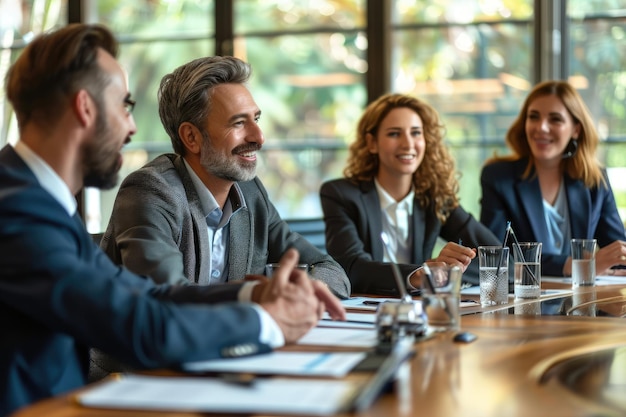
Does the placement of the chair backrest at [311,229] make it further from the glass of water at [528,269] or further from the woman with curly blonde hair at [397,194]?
the glass of water at [528,269]

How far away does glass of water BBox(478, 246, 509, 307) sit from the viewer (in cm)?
236

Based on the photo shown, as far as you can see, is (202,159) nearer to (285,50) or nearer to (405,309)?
(405,309)

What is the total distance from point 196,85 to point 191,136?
0.51 ft

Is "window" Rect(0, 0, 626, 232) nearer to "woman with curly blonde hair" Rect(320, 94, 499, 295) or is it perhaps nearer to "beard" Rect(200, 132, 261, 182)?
"woman with curly blonde hair" Rect(320, 94, 499, 295)

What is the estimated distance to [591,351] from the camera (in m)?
1.66

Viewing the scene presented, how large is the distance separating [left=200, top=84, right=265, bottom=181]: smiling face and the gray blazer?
92mm

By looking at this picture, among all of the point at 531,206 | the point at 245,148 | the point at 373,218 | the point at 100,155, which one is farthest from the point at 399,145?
the point at 100,155

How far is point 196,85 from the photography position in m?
2.60

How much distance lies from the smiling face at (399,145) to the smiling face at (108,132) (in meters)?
1.98

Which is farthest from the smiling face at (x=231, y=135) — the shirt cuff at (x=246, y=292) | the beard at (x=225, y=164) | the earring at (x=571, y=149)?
the earring at (x=571, y=149)

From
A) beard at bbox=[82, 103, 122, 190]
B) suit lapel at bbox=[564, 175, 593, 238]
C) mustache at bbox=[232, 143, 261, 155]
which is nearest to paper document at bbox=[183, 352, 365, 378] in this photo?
beard at bbox=[82, 103, 122, 190]

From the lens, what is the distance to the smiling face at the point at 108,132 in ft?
5.36

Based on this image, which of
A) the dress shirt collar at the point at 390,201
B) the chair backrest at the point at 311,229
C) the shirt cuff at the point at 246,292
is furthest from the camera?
the chair backrest at the point at 311,229

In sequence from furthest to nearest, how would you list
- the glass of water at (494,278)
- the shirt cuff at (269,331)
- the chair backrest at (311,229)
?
the chair backrest at (311,229) → the glass of water at (494,278) → the shirt cuff at (269,331)
